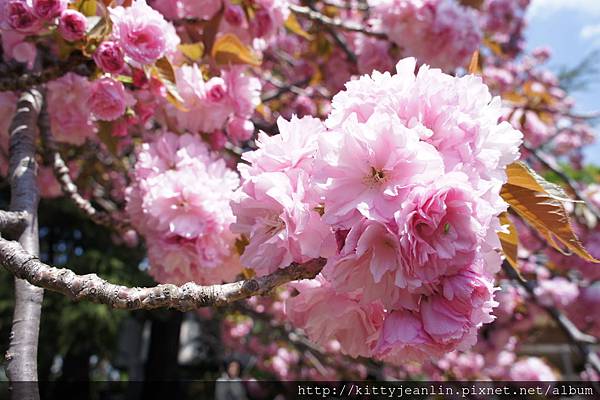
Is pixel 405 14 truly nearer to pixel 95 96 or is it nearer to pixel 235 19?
pixel 235 19

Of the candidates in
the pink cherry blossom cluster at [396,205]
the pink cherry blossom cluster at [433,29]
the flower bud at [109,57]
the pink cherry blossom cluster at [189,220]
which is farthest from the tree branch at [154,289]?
the pink cherry blossom cluster at [433,29]

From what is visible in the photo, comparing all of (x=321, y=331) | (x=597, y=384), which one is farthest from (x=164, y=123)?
(x=597, y=384)

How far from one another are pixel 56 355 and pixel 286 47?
17.4 ft

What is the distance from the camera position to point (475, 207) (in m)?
0.64

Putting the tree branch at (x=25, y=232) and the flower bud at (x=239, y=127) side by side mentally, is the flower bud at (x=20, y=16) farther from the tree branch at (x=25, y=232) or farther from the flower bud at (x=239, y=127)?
the flower bud at (x=239, y=127)

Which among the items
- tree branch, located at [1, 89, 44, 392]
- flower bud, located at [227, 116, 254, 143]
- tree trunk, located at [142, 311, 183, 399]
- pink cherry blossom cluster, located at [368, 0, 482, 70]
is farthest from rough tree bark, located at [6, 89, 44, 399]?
tree trunk, located at [142, 311, 183, 399]

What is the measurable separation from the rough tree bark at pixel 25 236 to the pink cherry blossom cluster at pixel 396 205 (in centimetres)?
36

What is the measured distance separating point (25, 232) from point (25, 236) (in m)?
0.01

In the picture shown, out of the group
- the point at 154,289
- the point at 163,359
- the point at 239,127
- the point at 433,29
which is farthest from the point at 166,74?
Answer: the point at 163,359

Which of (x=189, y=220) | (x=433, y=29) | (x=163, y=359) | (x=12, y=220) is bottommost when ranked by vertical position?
(x=163, y=359)

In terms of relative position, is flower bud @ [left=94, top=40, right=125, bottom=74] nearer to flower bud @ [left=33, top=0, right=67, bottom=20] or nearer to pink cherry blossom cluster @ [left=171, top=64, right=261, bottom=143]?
flower bud @ [left=33, top=0, right=67, bottom=20]

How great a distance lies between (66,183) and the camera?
1.32m

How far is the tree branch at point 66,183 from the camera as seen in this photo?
4.22 ft

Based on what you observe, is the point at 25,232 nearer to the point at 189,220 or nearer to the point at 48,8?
the point at 189,220
